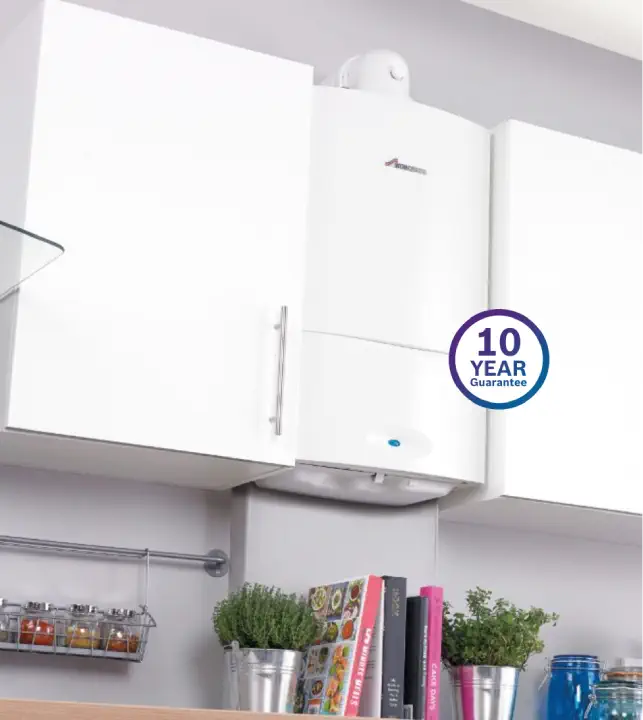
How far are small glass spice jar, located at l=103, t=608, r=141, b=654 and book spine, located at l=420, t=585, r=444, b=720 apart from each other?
0.52m

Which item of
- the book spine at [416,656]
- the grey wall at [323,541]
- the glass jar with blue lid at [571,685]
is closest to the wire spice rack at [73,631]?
the grey wall at [323,541]

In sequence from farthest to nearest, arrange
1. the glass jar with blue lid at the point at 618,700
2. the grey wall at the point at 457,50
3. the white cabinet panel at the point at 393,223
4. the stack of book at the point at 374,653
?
the grey wall at the point at 457,50, the white cabinet panel at the point at 393,223, the glass jar with blue lid at the point at 618,700, the stack of book at the point at 374,653

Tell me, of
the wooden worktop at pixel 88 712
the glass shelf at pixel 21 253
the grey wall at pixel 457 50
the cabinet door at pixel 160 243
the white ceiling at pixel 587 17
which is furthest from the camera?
the white ceiling at pixel 587 17

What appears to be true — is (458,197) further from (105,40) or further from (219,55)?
(105,40)

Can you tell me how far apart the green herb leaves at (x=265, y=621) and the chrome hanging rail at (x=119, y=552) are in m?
0.18

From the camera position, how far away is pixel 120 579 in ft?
7.87

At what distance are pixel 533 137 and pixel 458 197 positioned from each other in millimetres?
219

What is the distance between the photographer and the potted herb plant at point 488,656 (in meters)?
2.38

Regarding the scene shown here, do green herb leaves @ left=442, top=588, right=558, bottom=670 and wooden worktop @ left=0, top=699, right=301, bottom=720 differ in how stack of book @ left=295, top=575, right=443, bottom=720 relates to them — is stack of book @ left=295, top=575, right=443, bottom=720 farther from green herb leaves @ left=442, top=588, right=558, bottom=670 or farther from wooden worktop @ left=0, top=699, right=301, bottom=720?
wooden worktop @ left=0, top=699, right=301, bottom=720

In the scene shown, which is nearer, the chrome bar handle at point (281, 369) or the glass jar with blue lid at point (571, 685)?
A: the chrome bar handle at point (281, 369)

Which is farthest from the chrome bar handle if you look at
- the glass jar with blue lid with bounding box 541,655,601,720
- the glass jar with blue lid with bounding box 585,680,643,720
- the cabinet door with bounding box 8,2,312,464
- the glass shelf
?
the glass jar with blue lid with bounding box 541,655,601,720

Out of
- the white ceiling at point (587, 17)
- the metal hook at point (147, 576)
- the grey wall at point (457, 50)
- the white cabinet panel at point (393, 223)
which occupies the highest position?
the white ceiling at point (587, 17)

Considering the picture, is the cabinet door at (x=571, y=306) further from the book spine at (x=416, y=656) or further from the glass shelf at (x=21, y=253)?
the glass shelf at (x=21, y=253)

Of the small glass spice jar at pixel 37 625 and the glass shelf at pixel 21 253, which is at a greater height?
the glass shelf at pixel 21 253
